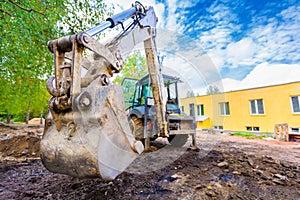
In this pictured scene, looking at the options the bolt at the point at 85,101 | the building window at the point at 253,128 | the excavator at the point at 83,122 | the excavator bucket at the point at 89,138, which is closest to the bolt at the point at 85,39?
the excavator at the point at 83,122

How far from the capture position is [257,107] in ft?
34.0

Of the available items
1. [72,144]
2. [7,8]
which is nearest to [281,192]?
[72,144]

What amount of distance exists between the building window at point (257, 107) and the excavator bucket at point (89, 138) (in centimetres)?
1129

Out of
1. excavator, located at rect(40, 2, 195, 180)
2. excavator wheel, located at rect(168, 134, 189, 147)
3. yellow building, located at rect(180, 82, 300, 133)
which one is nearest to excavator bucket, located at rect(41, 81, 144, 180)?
excavator, located at rect(40, 2, 195, 180)

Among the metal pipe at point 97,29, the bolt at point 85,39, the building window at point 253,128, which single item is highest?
the metal pipe at point 97,29

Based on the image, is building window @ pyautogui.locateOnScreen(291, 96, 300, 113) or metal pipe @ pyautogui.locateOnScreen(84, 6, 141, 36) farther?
building window @ pyautogui.locateOnScreen(291, 96, 300, 113)

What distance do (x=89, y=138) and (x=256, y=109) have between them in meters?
11.7

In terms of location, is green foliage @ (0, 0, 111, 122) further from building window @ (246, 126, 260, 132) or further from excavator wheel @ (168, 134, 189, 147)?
building window @ (246, 126, 260, 132)

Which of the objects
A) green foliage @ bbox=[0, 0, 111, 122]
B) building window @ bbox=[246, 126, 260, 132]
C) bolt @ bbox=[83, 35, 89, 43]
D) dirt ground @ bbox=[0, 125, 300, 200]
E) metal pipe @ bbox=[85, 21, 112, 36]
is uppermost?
green foliage @ bbox=[0, 0, 111, 122]

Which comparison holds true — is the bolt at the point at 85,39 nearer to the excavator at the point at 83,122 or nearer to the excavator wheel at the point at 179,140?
the excavator at the point at 83,122

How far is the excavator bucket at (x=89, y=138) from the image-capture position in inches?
48.6

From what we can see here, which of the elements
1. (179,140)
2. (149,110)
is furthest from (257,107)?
(149,110)

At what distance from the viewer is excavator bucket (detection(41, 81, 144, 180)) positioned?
1.23 m

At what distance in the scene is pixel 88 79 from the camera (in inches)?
60.2
